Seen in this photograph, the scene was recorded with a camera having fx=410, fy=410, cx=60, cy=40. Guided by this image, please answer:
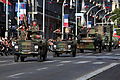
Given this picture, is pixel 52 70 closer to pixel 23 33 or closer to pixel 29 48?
pixel 29 48

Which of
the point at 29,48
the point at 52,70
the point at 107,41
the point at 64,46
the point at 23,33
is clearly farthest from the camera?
the point at 107,41

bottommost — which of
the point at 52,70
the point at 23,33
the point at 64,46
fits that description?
the point at 52,70

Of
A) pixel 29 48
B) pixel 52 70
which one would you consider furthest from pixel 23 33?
pixel 52 70

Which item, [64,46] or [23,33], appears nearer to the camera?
[23,33]

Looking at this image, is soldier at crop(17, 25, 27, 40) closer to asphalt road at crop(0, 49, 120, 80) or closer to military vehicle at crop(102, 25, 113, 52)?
asphalt road at crop(0, 49, 120, 80)

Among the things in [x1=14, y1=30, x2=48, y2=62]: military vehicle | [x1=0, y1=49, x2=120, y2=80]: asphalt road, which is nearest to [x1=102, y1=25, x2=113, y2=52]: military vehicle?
[x1=14, y1=30, x2=48, y2=62]: military vehicle

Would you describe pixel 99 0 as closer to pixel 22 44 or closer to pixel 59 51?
pixel 59 51

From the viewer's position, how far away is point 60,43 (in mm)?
33000

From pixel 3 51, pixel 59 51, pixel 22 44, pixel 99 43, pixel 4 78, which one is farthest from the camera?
pixel 99 43

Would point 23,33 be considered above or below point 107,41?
above

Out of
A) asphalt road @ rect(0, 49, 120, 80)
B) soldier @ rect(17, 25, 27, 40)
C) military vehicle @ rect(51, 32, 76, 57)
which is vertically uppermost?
soldier @ rect(17, 25, 27, 40)

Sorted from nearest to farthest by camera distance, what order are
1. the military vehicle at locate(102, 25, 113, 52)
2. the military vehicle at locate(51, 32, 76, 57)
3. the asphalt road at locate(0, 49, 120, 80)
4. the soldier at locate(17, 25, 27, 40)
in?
the asphalt road at locate(0, 49, 120, 80)
the soldier at locate(17, 25, 27, 40)
the military vehicle at locate(51, 32, 76, 57)
the military vehicle at locate(102, 25, 113, 52)

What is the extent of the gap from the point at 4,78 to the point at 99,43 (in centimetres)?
3228

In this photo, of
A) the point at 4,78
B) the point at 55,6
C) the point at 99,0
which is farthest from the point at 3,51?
the point at 99,0
